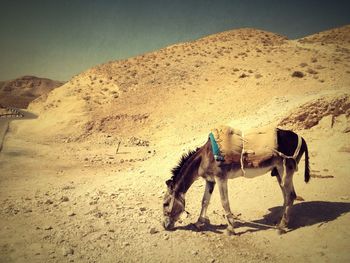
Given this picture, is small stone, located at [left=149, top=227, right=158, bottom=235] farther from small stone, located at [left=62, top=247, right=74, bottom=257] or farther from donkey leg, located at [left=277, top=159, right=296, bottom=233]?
donkey leg, located at [left=277, top=159, right=296, bottom=233]

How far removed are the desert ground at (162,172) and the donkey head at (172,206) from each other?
377 millimetres

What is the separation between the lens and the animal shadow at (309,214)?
8.01m

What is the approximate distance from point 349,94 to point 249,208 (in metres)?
8.79

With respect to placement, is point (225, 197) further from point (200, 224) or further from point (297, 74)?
point (297, 74)

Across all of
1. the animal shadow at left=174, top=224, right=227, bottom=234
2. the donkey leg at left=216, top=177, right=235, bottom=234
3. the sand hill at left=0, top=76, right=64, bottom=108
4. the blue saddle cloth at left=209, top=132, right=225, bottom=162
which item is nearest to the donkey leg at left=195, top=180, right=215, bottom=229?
the animal shadow at left=174, top=224, right=227, bottom=234

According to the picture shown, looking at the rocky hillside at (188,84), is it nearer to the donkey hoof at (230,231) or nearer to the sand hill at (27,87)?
the donkey hoof at (230,231)

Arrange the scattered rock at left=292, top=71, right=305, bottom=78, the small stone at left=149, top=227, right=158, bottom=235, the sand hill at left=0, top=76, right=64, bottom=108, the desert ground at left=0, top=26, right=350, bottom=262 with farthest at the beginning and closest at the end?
the sand hill at left=0, top=76, right=64, bottom=108 → the scattered rock at left=292, top=71, right=305, bottom=78 → the small stone at left=149, top=227, right=158, bottom=235 → the desert ground at left=0, top=26, right=350, bottom=262

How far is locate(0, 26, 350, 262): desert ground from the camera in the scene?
735cm

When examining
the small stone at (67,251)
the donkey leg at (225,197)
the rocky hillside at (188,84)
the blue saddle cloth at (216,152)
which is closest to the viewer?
the small stone at (67,251)

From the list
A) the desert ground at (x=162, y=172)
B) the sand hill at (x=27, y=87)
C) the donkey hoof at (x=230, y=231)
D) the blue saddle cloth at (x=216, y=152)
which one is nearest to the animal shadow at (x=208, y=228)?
the desert ground at (x=162, y=172)

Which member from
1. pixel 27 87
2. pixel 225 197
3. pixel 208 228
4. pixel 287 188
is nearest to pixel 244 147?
pixel 225 197

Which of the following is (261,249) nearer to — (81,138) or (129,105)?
(81,138)

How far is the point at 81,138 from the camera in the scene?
2561cm

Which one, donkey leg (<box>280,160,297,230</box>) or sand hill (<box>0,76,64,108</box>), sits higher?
sand hill (<box>0,76,64,108</box>)
